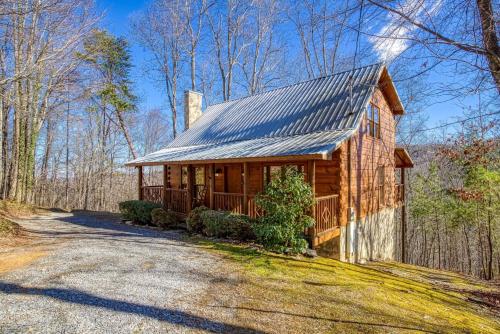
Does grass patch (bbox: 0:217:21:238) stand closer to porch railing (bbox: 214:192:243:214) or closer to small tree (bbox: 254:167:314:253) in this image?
porch railing (bbox: 214:192:243:214)

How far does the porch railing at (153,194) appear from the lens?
13.3m

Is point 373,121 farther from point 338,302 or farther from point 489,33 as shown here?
point 338,302

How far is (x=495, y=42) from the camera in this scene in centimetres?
441

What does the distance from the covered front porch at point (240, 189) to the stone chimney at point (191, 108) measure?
4.58m

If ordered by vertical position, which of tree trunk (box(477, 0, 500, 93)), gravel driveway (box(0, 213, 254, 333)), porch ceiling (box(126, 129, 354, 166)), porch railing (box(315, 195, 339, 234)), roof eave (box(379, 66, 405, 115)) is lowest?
gravel driveway (box(0, 213, 254, 333))

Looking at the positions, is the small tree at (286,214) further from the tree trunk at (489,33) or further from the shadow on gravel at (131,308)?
the tree trunk at (489,33)

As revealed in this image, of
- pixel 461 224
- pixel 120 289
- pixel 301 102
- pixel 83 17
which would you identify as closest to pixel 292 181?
pixel 120 289

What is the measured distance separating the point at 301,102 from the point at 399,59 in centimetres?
655

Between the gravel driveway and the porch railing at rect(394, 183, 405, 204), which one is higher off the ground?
the porch railing at rect(394, 183, 405, 204)

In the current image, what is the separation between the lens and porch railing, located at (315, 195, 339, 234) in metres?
8.04

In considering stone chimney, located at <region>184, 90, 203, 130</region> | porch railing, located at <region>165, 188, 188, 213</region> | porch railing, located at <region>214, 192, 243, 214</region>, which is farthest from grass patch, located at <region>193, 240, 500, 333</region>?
stone chimney, located at <region>184, 90, 203, 130</region>

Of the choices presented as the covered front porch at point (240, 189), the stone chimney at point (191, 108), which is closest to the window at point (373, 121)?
the covered front porch at point (240, 189)

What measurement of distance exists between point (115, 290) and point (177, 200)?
7413mm

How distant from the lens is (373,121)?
11688 mm
